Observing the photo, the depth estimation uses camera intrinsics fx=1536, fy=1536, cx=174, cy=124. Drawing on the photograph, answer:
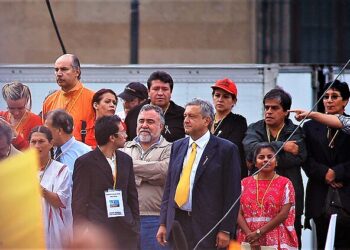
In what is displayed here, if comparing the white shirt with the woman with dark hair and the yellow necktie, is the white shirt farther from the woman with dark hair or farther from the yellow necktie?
the woman with dark hair

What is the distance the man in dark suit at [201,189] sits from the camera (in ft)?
37.5

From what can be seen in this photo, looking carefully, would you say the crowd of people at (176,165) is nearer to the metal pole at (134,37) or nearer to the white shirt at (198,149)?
the white shirt at (198,149)

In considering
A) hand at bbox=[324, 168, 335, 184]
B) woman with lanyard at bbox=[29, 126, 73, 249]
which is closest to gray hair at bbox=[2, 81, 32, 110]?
woman with lanyard at bbox=[29, 126, 73, 249]

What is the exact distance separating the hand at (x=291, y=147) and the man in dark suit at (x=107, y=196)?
144cm

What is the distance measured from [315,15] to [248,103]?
495 inches

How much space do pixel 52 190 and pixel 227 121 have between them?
1792mm

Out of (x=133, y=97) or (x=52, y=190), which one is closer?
(x=52, y=190)

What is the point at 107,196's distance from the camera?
1141cm

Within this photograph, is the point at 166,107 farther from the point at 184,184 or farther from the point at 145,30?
the point at 145,30

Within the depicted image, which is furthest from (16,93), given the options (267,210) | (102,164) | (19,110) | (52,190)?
(267,210)

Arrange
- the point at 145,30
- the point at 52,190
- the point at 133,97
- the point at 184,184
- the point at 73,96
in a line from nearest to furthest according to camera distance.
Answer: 1. the point at 184,184
2. the point at 52,190
3. the point at 73,96
4. the point at 133,97
5. the point at 145,30

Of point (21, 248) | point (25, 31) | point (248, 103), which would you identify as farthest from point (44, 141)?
point (25, 31)

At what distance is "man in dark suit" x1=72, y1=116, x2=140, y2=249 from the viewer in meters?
11.4

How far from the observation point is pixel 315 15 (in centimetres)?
Result: 2741
